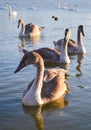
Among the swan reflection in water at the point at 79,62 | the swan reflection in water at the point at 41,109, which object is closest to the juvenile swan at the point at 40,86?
the swan reflection in water at the point at 41,109

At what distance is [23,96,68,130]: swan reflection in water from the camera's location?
1051 centimetres

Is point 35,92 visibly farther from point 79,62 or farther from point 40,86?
point 79,62

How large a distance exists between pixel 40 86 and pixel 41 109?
0.69m

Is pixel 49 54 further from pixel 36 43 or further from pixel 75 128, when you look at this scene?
pixel 75 128

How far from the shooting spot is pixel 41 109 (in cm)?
1138

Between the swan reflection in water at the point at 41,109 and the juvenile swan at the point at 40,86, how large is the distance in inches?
5.1

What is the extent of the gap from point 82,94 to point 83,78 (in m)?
2.28

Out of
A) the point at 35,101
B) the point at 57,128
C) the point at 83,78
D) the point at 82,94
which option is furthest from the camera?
the point at 83,78

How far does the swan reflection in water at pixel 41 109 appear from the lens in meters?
10.5

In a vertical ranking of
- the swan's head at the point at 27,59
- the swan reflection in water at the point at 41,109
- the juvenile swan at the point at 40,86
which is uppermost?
the swan's head at the point at 27,59

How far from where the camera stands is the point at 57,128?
32.6 feet

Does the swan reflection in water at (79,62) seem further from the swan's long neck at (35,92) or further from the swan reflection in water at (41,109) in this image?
the swan's long neck at (35,92)

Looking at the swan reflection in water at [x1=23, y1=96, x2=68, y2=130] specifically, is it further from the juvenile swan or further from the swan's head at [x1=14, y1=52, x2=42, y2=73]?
the swan's head at [x1=14, y1=52, x2=42, y2=73]

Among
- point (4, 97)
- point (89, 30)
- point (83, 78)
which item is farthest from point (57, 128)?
point (89, 30)
